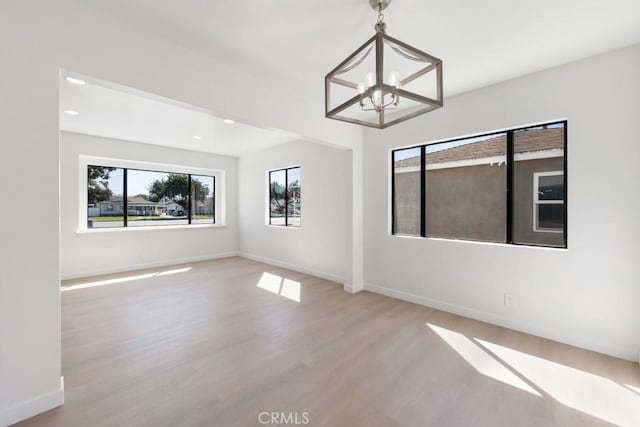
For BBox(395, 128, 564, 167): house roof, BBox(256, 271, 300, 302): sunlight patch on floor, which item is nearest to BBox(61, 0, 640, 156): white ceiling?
BBox(395, 128, 564, 167): house roof

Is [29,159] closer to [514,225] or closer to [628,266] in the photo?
[514,225]

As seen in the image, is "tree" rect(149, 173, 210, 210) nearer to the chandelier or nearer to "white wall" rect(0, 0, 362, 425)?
the chandelier

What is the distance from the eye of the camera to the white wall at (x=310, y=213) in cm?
469

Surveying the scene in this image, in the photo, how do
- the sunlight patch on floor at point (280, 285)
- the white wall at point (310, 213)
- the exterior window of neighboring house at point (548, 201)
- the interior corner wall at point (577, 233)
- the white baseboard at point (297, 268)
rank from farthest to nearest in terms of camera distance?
the white baseboard at point (297, 268) → the white wall at point (310, 213) → the sunlight patch on floor at point (280, 285) → the exterior window of neighboring house at point (548, 201) → the interior corner wall at point (577, 233)

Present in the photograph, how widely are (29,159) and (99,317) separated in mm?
2325

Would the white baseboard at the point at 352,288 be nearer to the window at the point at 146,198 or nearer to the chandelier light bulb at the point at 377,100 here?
the chandelier light bulb at the point at 377,100

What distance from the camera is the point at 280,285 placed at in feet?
15.0

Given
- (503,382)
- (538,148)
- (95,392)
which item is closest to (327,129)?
(538,148)

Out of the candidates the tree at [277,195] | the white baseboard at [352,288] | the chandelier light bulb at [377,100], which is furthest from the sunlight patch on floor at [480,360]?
the tree at [277,195]

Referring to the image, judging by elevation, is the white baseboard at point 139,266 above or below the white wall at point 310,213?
below

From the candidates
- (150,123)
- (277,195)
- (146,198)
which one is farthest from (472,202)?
(146,198)

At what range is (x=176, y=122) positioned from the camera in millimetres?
4223

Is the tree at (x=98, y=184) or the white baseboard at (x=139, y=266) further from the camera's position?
the tree at (x=98, y=184)

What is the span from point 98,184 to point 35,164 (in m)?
4.50
